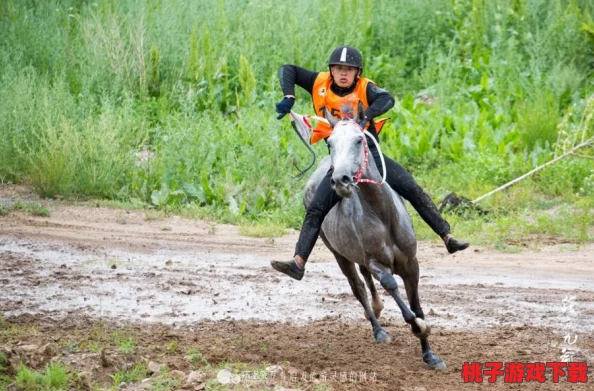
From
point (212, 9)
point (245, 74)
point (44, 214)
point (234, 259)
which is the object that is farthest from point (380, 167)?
point (212, 9)

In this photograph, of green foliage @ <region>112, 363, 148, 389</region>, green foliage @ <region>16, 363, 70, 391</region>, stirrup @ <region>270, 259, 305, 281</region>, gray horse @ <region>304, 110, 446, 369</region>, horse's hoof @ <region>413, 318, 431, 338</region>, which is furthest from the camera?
stirrup @ <region>270, 259, 305, 281</region>

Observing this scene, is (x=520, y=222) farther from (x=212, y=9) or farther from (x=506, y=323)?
(x=212, y=9)

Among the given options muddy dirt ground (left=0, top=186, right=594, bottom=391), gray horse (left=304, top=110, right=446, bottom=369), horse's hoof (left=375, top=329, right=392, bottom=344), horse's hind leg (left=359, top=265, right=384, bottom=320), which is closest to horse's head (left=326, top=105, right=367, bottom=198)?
gray horse (left=304, top=110, right=446, bottom=369)

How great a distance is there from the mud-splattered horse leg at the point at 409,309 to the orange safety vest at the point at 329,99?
1.28 metres

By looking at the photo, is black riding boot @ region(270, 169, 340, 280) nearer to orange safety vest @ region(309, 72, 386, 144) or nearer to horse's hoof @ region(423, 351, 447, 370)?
orange safety vest @ region(309, 72, 386, 144)

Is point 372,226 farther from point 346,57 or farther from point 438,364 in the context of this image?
point 346,57

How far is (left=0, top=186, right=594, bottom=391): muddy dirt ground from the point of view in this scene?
25.3 ft

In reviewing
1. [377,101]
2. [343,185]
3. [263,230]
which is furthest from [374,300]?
[263,230]

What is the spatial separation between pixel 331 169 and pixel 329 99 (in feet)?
2.71

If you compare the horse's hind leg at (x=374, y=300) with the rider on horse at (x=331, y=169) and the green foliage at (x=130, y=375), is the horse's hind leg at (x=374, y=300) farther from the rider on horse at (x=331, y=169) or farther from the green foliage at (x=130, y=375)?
the green foliage at (x=130, y=375)

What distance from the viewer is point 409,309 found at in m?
7.88

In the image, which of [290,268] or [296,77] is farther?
[296,77]

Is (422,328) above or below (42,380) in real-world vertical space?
above

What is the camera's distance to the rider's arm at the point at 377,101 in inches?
314
